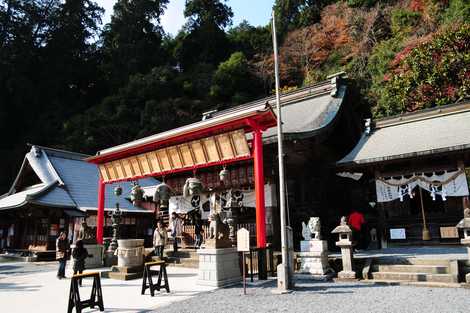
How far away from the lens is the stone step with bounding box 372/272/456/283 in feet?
29.1

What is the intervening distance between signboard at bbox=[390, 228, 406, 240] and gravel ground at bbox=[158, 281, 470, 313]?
19.1 ft

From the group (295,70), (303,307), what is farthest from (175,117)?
(303,307)

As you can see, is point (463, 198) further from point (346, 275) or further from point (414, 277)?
point (346, 275)

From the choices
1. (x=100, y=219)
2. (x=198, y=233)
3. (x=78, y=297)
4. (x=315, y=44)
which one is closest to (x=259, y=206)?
(x=78, y=297)

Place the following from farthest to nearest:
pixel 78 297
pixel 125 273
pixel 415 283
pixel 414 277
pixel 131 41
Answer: pixel 131 41 < pixel 125 273 < pixel 414 277 < pixel 415 283 < pixel 78 297

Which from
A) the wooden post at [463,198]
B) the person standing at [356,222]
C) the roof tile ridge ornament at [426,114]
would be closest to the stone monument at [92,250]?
the person standing at [356,222]

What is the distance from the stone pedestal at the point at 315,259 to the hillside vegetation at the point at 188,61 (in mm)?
12361

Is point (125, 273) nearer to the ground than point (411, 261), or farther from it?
nearer to the ground

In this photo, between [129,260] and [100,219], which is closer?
[129,260]

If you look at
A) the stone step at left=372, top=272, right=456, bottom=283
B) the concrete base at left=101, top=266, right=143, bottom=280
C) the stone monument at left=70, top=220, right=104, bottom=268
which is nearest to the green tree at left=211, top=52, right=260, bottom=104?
the stone monument at left=70, top=220, right=104, bottom=268

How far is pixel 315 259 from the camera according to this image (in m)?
10.5

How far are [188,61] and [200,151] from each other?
37.7m

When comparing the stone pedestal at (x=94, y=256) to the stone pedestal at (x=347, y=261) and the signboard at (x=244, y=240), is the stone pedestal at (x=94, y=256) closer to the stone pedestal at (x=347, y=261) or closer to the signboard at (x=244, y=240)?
the signboard at (x=244, y=240)

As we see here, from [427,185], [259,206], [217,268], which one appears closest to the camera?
[217,268]
